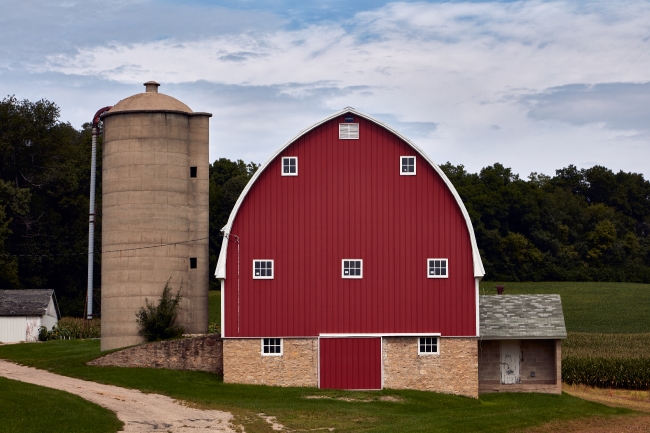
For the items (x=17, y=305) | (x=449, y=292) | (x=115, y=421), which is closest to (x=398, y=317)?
(x=449, y=292)

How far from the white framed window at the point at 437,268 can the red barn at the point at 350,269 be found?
4 cm

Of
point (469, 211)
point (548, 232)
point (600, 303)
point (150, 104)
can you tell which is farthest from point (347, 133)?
point (548, 232)

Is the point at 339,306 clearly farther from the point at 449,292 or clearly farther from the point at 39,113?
the point at 39,113

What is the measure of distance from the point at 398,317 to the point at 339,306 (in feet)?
7.46

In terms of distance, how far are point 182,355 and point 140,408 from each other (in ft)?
26.5

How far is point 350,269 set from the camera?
119 ft

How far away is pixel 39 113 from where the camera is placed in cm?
7819

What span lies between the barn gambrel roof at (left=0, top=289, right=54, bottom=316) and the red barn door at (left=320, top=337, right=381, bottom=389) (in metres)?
27.0

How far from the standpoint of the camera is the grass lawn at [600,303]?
226ft

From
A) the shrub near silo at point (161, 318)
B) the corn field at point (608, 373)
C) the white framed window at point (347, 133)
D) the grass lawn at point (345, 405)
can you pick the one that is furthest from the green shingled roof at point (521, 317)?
the shrub near silo at point (161, 318)

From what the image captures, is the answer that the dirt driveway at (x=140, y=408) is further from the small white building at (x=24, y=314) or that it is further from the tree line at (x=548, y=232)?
the tree line at (x=548, y=232)

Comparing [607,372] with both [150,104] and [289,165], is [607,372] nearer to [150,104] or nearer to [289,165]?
[289,165]

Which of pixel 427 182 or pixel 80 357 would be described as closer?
pixel 427 182

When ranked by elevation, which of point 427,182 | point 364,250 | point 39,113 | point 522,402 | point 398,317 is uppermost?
point 39,113
